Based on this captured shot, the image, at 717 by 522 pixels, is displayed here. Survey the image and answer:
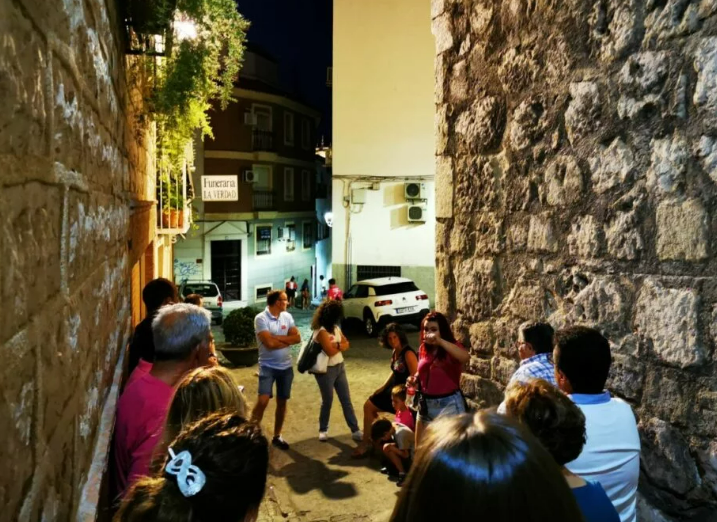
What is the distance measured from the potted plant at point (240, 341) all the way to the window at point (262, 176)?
15.2 meters

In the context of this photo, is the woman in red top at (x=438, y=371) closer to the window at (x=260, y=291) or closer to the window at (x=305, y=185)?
the window at (x=260, y=291)

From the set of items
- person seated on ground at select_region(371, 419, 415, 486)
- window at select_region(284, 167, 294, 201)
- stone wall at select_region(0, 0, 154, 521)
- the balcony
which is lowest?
person seated on ground at select_region(371, 419, 415, 486)

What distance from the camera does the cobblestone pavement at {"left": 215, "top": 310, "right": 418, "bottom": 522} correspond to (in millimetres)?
4508

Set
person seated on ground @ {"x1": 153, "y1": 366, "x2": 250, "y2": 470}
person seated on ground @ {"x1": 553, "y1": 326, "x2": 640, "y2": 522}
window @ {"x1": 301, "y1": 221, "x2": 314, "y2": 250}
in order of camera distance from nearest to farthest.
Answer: person seated on ground @ {"x1": 153, "y1": 366, "x2": 250, "y2": 470} → person seated on ground @ {"x1": 553, "y1": 326, "x2": 640, "y2": 522} → window @ {"x1": 301, "y1": 221, "x2": 314, "y2": 250}

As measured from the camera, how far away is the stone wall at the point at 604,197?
7.52 feet

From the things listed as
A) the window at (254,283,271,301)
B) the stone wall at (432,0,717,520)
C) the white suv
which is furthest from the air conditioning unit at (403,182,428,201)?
the stone wall at (432,0,717,520)

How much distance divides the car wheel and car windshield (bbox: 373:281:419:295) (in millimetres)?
602

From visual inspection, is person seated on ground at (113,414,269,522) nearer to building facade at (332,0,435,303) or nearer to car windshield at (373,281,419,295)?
car windshield at (373,281,419,295)

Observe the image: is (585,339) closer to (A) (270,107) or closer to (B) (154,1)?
(B) (154,1)

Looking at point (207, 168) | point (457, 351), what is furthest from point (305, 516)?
point (207, 168)

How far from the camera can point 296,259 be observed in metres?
27.7

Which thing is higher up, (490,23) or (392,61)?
(392,61)

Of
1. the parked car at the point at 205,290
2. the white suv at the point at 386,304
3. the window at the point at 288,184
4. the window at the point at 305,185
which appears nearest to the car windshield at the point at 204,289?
the parked car at the point at 205,290

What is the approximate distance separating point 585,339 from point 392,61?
1457 centimetres
